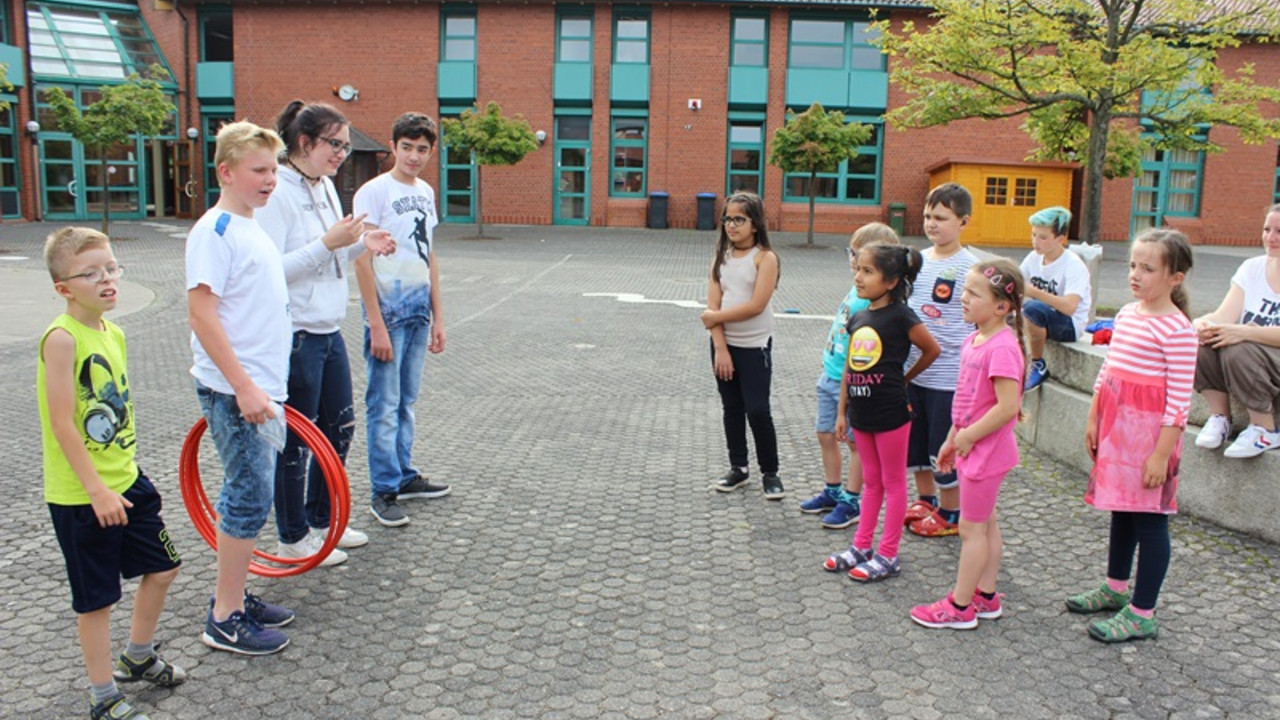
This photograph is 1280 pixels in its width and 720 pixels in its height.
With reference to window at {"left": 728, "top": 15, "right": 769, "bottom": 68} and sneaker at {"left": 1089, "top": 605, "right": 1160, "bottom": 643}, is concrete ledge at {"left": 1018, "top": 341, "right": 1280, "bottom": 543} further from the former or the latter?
window at {"left": 728, "top": 15, "right": 769, "bottom": 68}

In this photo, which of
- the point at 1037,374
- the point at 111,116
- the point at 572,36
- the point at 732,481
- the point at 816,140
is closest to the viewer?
the point at 732,481

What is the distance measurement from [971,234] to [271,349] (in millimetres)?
27301

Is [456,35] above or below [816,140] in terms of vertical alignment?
above

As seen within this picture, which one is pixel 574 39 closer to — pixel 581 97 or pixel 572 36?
pixel 572 36

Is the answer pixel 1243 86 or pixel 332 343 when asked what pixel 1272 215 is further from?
pixel 1243 86

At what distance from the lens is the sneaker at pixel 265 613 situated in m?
3.59

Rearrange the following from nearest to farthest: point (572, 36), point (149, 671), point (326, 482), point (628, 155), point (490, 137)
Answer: point (149, 671) → point (326, 482) → point (490, 137) → point (572, 36) → point (628, 155)

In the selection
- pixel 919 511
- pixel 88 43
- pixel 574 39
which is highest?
pixel 574 39

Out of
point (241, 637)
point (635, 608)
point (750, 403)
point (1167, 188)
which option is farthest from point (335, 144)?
point (1167, 188)

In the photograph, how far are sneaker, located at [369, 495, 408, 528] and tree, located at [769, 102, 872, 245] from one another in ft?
70.3

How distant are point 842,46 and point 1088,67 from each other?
18.7 metres

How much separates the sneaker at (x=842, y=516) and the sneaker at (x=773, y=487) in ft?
1.29

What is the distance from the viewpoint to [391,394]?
484 centimetres

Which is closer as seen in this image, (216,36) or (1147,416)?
(1147,416)
